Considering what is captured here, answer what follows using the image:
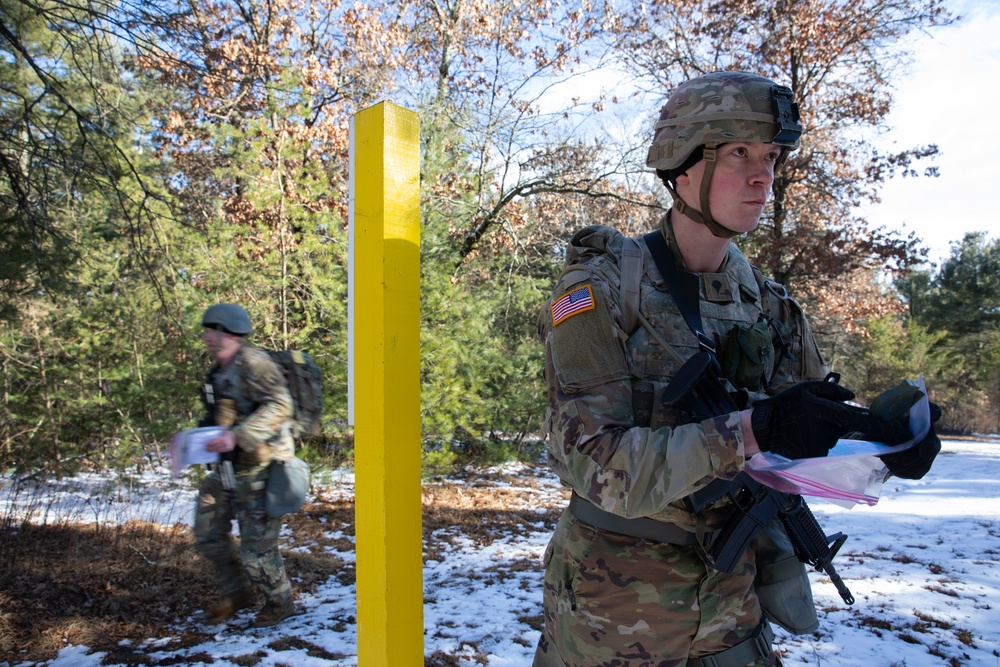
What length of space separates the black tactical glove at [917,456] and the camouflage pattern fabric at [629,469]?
341 millimetres

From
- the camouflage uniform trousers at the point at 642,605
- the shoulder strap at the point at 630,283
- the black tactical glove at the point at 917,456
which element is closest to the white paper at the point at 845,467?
the black tactical glove at the point at 917,456

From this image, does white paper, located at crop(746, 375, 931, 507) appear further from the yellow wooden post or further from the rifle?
the yellow wooden post

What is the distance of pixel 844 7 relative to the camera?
11.4m

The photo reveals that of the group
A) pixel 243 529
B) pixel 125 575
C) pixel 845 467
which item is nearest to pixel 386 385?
pixel 845 467

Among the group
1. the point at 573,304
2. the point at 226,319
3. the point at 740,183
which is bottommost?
the point at 573,304

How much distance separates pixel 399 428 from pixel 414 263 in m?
0.42

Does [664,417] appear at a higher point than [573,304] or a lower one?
lower

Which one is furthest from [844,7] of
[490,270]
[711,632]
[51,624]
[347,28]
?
[51,624]

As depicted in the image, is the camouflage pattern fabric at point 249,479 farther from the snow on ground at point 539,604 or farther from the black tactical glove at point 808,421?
the black tactical glove at point 808,421

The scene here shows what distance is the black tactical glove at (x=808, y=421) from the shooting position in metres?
1.24

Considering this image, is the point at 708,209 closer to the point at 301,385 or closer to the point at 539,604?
the point at 301,385

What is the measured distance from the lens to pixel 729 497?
164 cm

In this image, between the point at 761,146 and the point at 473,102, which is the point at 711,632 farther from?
the point at 473,102

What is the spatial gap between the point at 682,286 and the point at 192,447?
339cm
